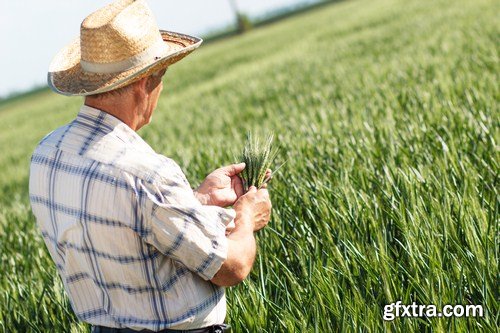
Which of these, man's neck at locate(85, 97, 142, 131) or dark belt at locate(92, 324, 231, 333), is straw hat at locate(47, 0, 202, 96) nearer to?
Result: man's neck at locate(85, 97, 142, 131)

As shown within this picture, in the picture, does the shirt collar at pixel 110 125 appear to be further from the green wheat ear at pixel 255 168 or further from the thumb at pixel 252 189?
the green wheat ear at pixel 255 168

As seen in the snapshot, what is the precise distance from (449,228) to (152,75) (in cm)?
120

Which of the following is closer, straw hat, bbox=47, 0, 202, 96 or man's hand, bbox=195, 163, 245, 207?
straw hat, bbox=47, 0, 202, 96

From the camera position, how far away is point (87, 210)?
5.42 ft

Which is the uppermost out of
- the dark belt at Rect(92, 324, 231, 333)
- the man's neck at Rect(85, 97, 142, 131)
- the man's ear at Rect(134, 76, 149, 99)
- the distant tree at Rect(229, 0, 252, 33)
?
the distant tree at Rect(229, 0, 252, 33)

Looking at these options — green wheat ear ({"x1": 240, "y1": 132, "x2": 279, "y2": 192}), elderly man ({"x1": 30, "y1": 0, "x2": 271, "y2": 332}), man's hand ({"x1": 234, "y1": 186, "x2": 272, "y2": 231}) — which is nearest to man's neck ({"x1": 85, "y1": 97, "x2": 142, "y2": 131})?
elderly man ({"x1": 30, "y1": 0, "x2": 271, "y2": 332})

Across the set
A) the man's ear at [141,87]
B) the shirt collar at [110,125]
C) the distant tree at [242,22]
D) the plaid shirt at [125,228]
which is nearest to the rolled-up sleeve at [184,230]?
the plaid shirt at [125,228]

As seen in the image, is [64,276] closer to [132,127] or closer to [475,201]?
[132,127]

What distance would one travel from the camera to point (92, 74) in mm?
1739

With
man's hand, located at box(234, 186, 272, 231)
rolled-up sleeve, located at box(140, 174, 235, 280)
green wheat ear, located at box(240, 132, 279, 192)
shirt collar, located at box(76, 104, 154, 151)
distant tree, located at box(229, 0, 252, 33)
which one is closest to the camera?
rolled-up sleeve, located at box(140, 174, 235, 280)

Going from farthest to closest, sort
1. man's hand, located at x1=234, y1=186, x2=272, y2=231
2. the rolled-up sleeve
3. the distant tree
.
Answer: the distant tree → man's hand, located at x1=234, y1=186, x2=272, y2=231 → the rolled-up sleeve

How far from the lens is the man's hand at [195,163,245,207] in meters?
1.98

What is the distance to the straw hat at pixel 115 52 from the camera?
1.71 metres

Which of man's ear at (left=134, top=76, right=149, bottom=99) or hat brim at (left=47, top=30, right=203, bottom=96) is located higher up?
hat brim at (left=47, top=30, right=203, bottom=96)
